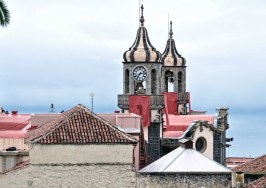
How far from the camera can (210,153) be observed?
83.1m

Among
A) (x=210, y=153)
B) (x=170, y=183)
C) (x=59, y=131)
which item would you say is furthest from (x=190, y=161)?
(x=210, y=153)

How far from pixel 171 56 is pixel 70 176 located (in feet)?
147

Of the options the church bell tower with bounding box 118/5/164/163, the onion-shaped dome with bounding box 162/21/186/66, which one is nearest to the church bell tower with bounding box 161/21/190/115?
the onion-shaped dome with bounding box 162/21/186/66

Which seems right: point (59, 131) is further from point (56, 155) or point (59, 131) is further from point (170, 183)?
point (170, 183)

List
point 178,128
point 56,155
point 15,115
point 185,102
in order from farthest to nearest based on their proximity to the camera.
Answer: point 185,102 → point 178,128 → point 15,115 → point 56,155

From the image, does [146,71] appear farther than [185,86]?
No

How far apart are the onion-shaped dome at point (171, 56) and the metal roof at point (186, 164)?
38515 millimetres

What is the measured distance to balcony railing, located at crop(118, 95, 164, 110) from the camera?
3354 inches

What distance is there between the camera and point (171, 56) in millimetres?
98625

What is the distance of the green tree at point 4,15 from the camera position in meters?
57.7

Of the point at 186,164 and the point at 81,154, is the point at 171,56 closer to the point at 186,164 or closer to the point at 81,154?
the point at 186,164

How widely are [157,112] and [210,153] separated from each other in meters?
4.98

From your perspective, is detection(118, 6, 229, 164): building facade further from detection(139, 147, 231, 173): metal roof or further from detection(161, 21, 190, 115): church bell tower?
detection(139, 147, 231, 173): metal roof

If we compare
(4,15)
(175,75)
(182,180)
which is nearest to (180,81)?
(175,75)
